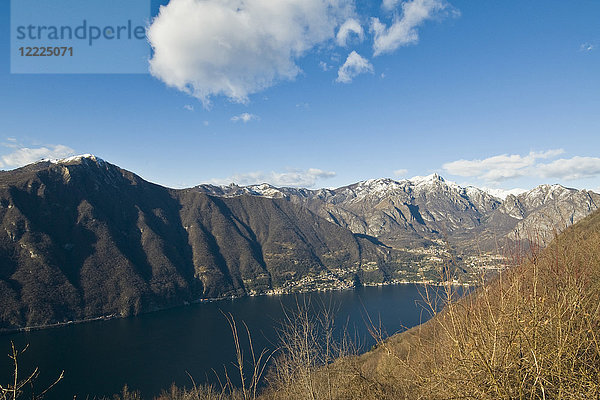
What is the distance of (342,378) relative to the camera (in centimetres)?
798

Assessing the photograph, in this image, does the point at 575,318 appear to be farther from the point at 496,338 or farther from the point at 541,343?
the point at 496,338

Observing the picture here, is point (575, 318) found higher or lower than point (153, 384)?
higher

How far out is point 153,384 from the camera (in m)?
78.7

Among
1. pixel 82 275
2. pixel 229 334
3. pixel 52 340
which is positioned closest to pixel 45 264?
pixel 82 275

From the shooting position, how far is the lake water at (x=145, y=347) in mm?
80625

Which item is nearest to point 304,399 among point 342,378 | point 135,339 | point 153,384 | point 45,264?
point 342,378

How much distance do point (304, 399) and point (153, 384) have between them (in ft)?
296

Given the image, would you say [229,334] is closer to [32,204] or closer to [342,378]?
[342,378]

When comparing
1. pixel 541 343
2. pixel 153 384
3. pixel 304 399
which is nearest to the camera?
pixel 541 343

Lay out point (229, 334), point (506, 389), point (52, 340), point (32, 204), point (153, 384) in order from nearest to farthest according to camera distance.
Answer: point (506, 389), point (153, 384), point (52, 340), point (229, 334), point (32, 204)

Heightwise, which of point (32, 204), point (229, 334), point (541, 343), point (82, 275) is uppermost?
point (32, 204)

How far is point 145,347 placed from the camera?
4193 inches

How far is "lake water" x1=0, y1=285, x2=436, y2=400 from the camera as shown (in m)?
80.6

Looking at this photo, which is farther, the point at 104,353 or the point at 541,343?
the point at 104,353
